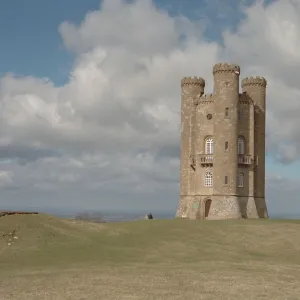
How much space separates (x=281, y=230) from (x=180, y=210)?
69.3 feet

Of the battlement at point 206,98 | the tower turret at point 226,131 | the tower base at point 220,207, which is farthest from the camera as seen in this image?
the battlement at point 206,98

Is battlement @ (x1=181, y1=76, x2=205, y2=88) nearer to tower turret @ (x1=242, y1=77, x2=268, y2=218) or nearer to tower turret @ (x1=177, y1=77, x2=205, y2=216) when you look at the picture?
tower turret @ (x1=177, y1=77, x2=205, y2=216)

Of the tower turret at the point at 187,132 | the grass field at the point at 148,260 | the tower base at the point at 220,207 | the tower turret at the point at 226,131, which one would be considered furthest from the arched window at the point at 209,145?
the grass field at the point at 148,260

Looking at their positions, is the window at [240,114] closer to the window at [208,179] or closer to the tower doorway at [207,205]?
the window at [208,179]

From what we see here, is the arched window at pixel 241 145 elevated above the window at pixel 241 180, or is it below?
above

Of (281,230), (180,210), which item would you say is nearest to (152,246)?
(281,230)

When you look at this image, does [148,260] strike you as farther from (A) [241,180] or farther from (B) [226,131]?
(A) [241,180]

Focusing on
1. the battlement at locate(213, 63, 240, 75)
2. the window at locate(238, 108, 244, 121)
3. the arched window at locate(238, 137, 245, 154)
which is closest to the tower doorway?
the arched window at locate(238, 137, 245, 154)

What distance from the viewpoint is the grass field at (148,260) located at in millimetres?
21969

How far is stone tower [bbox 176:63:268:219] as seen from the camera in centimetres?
6128

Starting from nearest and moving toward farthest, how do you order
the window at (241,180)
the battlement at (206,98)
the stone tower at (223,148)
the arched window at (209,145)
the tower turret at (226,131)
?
the tower turret at (226,131) → the stone tower at (223,148) → the window at (241,180) → the arched window at (209,145) → the battlement at (206,98)

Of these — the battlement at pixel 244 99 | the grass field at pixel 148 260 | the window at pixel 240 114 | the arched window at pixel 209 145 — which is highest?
the battlement at pixel 244 99

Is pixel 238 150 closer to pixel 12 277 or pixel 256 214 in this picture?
pixel 256 214

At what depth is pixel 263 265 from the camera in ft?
99.7
